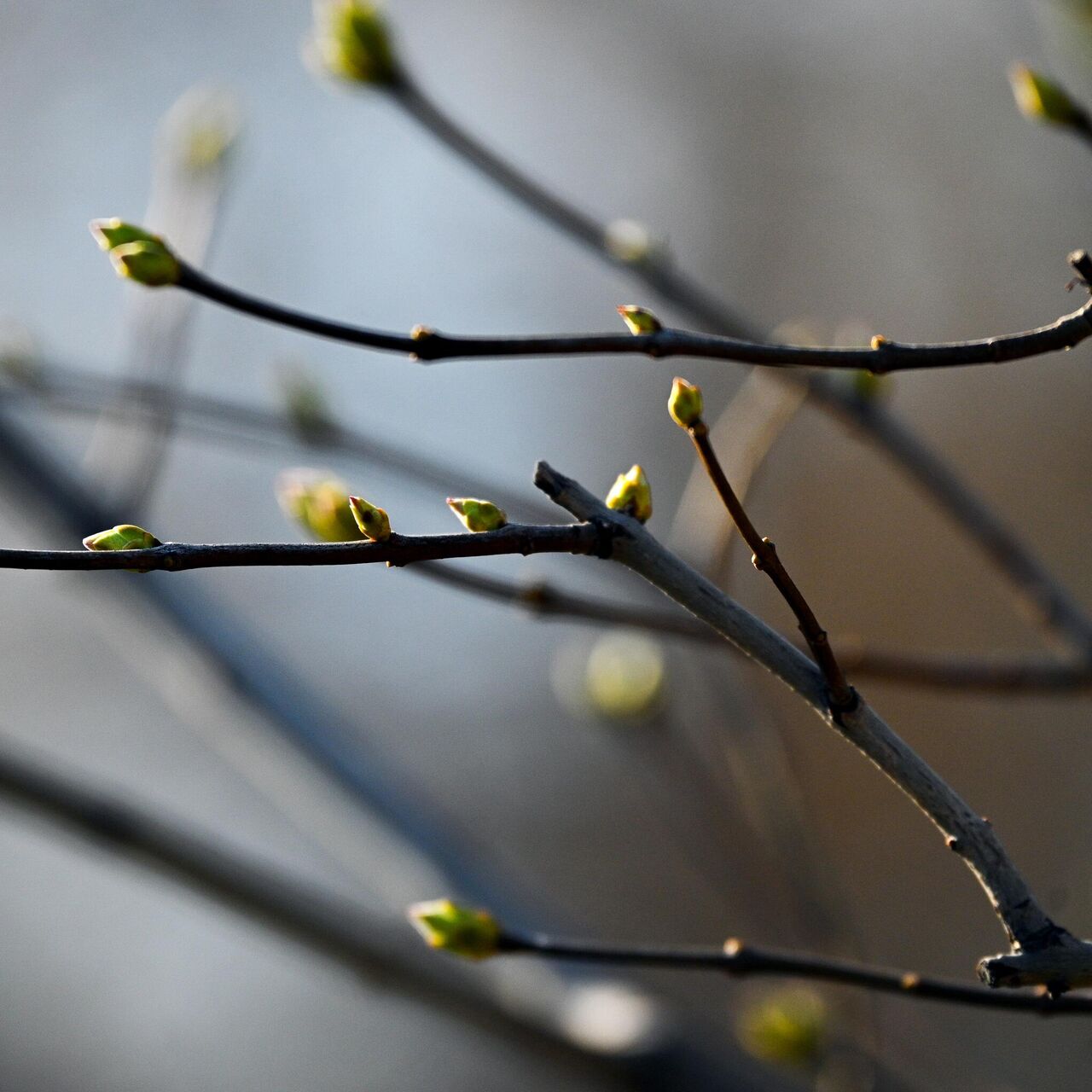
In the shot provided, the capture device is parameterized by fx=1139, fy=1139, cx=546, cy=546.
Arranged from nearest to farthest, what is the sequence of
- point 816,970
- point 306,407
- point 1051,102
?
point 816,970 < point 1051,102 < point 306,407

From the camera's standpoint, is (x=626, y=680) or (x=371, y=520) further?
(x=626, y=680)

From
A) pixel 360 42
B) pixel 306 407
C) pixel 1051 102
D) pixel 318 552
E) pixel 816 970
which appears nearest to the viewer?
pixel 318 552

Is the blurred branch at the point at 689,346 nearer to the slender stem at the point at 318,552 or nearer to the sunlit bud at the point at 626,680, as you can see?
the slender stem at the point at 318,552

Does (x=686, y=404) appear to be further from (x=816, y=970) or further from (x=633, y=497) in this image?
(x=816, y=970)

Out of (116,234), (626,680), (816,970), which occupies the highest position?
(626,680)

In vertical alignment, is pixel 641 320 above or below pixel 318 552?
above

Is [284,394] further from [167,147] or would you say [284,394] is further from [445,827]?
[445,827]

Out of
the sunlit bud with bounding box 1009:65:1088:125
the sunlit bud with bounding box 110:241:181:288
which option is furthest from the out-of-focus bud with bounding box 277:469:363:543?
the sunlit bud with bounding box 1009:65:1088:125

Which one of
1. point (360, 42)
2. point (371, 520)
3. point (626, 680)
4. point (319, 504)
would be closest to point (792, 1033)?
point (626, 680)
